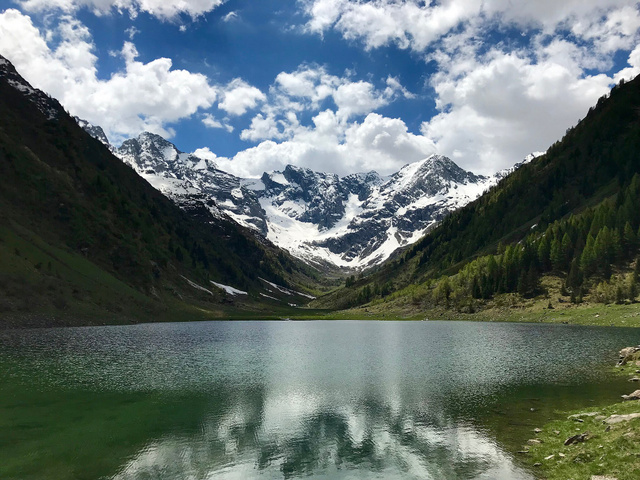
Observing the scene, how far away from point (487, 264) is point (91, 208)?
183429 millimetres

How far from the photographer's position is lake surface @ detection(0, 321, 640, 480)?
26.6 meters

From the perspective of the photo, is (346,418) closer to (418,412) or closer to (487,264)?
(418,412)

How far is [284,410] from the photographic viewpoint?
4012cm

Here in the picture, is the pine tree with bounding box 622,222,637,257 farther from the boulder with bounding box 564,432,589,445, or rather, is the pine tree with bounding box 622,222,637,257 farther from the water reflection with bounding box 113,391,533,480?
the boulder with bounding box 564,432,589,445

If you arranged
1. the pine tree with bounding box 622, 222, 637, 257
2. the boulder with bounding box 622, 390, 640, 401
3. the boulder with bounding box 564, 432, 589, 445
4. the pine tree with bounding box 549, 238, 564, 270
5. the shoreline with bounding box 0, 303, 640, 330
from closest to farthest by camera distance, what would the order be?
the boulder with bounding box 564, 432, 589, 445
the boulder with bounding box 622, 390, 640, 401
the shoreline with bounding box 0, 303, 640, 330
the pine tree with bounding box 622, 222, 637, 257
the pine tree with bounding box 549, 238, 564, 270

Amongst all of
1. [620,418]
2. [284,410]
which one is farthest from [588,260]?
[284,410]

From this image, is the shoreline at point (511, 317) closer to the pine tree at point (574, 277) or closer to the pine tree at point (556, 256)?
the pine tree at point (574, 277)

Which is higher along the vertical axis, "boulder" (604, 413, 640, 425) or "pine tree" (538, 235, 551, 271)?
"pine tree" (538, 235, 551, 271)

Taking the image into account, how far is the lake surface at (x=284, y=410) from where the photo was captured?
26594mm

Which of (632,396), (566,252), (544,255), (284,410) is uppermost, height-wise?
(566,252)

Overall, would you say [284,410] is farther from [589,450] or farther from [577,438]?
[589,450]

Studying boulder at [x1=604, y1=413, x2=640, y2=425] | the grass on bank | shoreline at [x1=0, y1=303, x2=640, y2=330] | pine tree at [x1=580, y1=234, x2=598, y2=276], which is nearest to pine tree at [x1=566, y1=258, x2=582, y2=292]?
pine tree at [x1=580, y1=234, x2=598, y2=276]

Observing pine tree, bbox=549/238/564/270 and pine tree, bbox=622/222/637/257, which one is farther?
pine tree, bbox=549/238/564/270

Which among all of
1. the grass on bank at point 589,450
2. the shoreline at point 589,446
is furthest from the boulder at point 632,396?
the grass on bank at point 589,450
